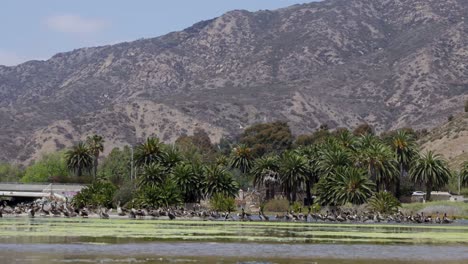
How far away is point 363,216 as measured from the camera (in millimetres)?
124500

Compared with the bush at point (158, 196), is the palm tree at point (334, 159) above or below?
above

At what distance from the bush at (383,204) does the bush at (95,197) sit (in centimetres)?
3892

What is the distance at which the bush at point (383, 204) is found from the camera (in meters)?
136

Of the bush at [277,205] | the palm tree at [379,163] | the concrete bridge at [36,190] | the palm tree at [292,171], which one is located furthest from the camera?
the concrete bridge at [36,190]

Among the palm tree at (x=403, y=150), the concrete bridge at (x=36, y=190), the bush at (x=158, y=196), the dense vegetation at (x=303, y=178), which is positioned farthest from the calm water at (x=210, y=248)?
the concrete bridge at (x=36, y=190)

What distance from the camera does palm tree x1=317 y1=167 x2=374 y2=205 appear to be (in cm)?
14050

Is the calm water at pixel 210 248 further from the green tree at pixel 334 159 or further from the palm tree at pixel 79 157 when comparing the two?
the palm tree at pixel 79 157

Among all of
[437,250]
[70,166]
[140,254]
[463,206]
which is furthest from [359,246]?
[70,166]

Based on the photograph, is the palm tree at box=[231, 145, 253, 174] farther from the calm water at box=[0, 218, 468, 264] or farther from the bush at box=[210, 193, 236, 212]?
the calm water at box=[0, 218, 468, 264]

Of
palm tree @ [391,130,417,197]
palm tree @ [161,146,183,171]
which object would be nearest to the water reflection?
palm tree @ [161,146,183,171]

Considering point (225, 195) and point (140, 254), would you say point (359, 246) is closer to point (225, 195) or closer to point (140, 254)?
point (140, 254)

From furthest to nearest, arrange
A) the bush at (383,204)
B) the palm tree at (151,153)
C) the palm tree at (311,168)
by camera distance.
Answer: the palm tree at (151,153) → the palm tree at (311,168) → the bush at (383,204)

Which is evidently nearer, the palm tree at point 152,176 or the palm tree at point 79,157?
the palm tree at point 152,176

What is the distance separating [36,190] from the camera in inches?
7008
